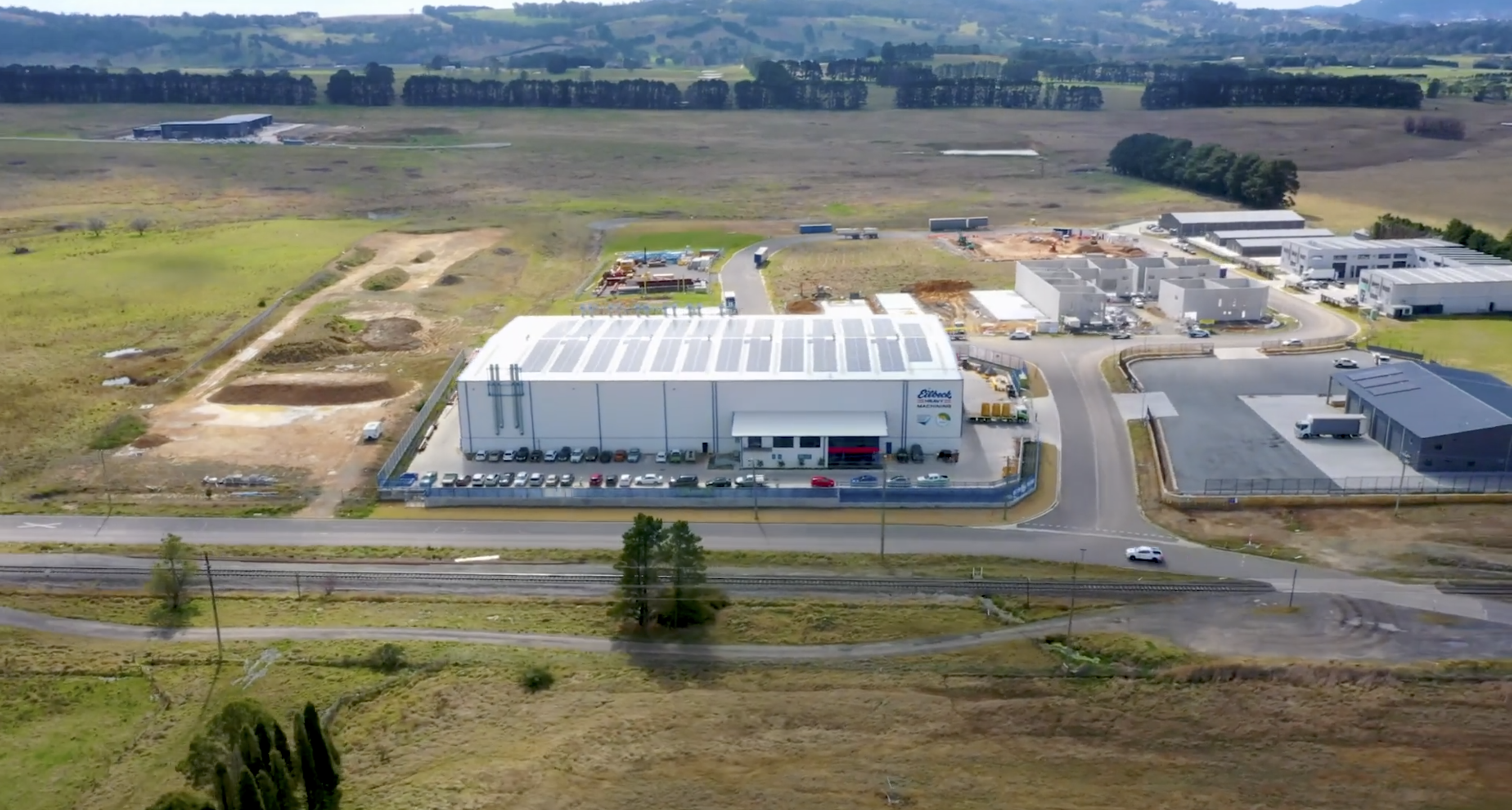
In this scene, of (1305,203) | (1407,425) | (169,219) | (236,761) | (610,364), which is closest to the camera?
(236,761)

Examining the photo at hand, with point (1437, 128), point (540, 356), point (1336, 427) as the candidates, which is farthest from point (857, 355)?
point (1437, 128)

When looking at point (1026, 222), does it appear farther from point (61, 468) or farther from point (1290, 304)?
point (61, 468)

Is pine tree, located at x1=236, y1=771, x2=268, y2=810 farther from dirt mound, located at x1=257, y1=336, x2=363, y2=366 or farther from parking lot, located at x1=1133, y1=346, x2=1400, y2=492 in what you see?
dirt mound, located at x1=257, y1=336, x2=363, y2=366

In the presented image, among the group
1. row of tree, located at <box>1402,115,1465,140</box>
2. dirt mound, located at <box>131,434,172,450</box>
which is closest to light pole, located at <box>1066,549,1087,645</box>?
dirt mound, located at <box>131,434,172,450</box>

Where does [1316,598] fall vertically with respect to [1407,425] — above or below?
below

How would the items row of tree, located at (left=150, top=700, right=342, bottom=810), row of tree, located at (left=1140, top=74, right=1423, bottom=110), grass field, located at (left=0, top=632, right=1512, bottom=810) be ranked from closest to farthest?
row of tree, located at (left=150, top=700, right=342, bottom=810) < grass field, located at (left=0, top=632, right=1512, bottom=810) < row of tree, located at (left=1140, top=74, right=1423, bottom=110)

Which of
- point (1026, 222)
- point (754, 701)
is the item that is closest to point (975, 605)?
point (754, 701)
